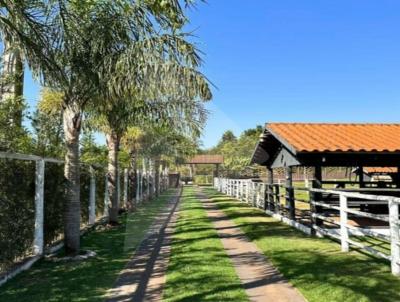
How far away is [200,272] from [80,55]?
4.54m

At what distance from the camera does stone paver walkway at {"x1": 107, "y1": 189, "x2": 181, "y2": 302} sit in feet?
20.6

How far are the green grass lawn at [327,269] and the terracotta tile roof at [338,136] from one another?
2600 mm

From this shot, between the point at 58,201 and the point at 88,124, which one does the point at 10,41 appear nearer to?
the point at 58,201

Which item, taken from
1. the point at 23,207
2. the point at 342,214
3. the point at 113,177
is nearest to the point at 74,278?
the point at 23,207

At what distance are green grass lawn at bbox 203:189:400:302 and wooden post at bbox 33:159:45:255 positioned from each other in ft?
13.6

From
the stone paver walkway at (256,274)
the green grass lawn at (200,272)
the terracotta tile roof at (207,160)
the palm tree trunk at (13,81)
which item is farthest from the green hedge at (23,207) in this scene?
the terracotta tile roof at (207,160)

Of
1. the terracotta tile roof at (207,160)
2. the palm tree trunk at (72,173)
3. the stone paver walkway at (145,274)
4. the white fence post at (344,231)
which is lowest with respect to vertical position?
the stone paver walkway at (145,274)

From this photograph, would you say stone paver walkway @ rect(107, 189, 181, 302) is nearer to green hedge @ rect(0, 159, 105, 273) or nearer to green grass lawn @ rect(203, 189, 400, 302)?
green hedge @ rect(0, 159, 105, 273)

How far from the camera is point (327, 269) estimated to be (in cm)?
773

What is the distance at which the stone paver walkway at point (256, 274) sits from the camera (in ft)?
20.3

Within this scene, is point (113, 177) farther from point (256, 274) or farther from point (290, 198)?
point (256, 274)

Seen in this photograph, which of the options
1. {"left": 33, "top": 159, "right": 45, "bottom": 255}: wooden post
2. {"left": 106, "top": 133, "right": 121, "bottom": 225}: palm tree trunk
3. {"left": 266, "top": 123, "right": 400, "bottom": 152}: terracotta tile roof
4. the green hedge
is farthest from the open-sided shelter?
{"left": 33, "top": 159, "right": 45, "bottom": 255}: wooden post

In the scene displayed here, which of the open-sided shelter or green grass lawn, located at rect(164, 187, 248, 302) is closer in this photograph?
green grass lawn, located at rect(164, 187, 248, 302)

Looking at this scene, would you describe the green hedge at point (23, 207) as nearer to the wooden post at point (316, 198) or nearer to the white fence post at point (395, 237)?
the white fence post at point (395, 237)
